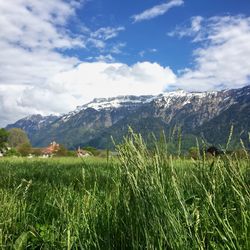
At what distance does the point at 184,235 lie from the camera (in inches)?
110

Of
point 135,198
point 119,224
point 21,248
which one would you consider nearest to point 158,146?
point 135,198

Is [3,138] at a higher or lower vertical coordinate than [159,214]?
lower

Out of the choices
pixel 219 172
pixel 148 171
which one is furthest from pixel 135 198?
pixel 219 172

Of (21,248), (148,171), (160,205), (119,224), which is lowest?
(21,248)

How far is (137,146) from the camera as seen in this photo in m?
3.41

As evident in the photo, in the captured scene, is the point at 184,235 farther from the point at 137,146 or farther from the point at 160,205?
the point at 137,146

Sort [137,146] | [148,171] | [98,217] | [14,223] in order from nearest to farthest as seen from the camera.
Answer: [148,171] → [137,146] → [98,217] → [14,223]

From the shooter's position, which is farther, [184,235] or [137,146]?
[137,146]

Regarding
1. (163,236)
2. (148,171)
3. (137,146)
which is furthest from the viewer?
(137,146)

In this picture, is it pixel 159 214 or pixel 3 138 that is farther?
pixel 3 138

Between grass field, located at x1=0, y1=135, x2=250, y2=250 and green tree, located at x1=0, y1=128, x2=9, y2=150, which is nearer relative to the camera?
grass field, located at x1=0, y1=135, x2=250, y2=250

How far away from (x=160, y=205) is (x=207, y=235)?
0.54 meters

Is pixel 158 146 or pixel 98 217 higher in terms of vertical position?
pixel 158 146

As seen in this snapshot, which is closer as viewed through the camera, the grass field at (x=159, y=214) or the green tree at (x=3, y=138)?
the grass field at (x=159, y=214)
